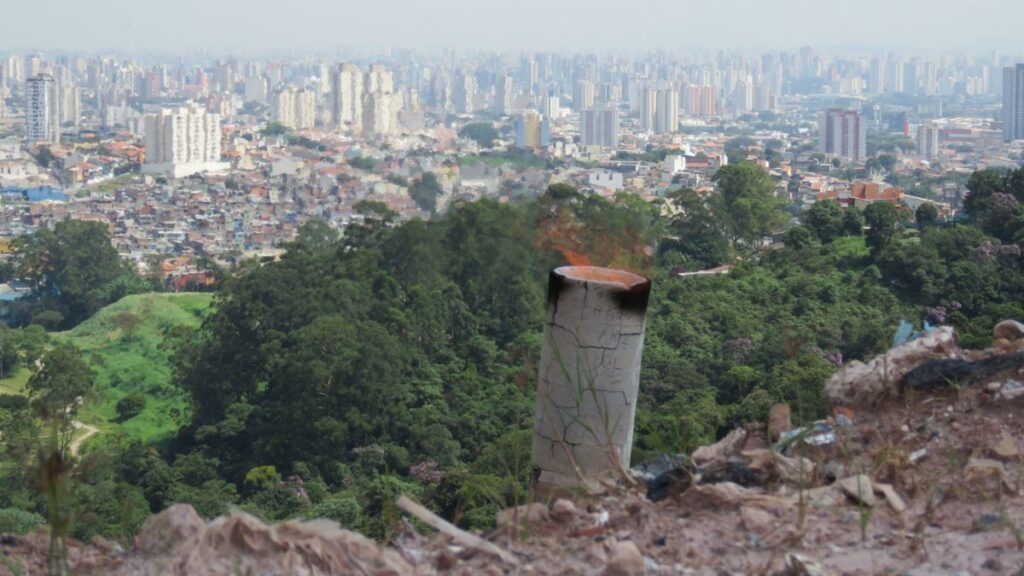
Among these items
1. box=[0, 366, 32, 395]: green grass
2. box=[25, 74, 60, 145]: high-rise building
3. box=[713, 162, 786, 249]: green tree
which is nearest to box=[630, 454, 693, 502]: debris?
box=[0, 366, 32, 395]: green grass

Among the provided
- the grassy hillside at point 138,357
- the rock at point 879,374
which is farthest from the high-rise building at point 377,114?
the rock at point 879,374

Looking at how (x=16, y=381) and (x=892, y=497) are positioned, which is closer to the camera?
(x=892, y=497)

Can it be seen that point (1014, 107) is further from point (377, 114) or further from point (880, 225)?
point (880, 225)

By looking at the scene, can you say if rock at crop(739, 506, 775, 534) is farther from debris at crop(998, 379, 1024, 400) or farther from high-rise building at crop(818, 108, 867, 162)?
high-rise building at crop(818, 108, 867, 162)

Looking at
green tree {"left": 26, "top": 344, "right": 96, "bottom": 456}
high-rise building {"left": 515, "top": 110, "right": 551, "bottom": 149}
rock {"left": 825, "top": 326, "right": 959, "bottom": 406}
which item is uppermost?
rock {"left": 825, "top": 326, "right": 959, "bottom": 406}

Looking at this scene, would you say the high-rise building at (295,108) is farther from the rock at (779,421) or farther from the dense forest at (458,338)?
the rock at (779,421)

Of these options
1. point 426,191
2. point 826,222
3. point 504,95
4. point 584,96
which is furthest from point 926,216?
point 504,95
